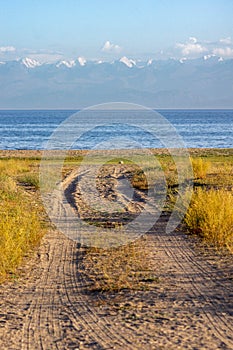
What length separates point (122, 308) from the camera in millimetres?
8242

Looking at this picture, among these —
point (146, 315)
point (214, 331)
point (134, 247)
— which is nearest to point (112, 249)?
point (134, 247)

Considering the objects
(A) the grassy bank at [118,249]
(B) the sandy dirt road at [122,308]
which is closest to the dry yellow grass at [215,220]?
(A) the grassy bank at [118,249]

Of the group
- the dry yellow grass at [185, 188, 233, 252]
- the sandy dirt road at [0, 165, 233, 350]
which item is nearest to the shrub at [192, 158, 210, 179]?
the dry yellow grass at [185, 188, 233, 252]

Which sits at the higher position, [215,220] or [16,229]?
[16,229]

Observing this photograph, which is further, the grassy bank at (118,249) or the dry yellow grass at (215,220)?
the dry yellow grass at (215,220)

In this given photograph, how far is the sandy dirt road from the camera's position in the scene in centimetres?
707

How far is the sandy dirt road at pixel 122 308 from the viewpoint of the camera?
7074 mm

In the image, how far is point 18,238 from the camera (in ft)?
34.8

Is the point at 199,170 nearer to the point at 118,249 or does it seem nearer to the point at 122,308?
the point at 118,249

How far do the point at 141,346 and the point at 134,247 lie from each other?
518cm

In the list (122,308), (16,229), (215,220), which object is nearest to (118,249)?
(16,229)

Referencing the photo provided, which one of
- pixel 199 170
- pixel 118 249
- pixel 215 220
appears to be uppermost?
pixel 215 220

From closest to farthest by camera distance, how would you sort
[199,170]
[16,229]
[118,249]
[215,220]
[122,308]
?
1. [122,308]
2. [16,229]
3. [118,249]
4. [215,220]
5. [199,170]

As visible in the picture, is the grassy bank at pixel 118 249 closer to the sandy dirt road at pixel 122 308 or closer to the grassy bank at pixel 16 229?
the grassy bank at pixel 16 229
